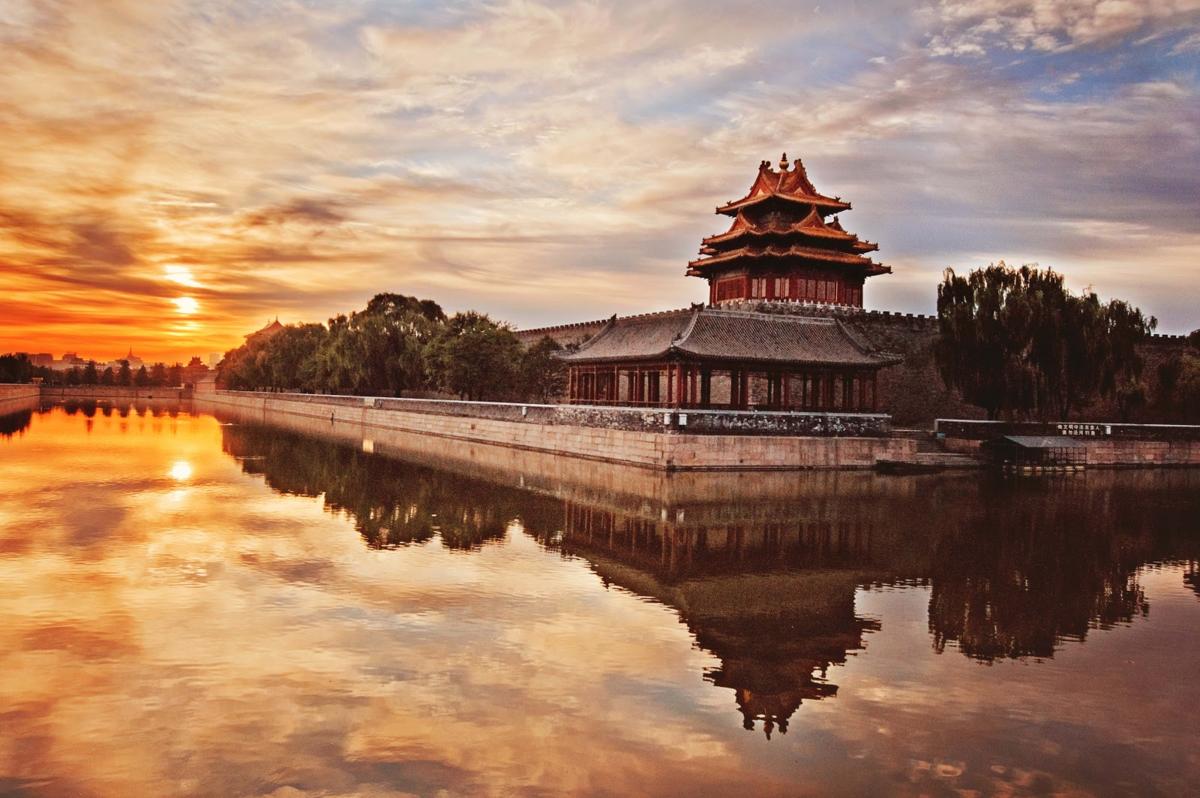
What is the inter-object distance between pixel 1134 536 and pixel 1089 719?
40.1 ft

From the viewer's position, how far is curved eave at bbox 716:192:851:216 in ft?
141

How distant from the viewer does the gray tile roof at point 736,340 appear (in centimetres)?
3045

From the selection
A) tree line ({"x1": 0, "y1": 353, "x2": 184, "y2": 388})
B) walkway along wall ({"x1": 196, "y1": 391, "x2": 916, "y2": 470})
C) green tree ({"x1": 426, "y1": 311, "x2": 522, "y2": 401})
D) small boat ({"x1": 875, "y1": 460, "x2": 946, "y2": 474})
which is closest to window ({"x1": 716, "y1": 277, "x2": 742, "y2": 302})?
green tree ({"x1": 426, "y1": 311, "x2": 522, "y2": 401})

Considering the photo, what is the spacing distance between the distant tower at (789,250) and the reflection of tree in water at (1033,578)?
22681 millimetres

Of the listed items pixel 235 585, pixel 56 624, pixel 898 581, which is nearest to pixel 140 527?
pixel 235 585

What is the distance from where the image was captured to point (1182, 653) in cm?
959

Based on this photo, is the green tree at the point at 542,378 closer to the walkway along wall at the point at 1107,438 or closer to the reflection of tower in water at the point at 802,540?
the reflection of tower in water at the point at 802,540

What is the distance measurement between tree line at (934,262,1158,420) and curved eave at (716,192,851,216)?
936cm

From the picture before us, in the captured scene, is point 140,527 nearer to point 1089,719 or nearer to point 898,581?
point 898,581

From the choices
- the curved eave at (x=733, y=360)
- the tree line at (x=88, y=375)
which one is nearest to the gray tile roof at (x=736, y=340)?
the curved eave at (x=733, y=360)

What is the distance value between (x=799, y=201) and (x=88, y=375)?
106m

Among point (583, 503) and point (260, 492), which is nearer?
point (583, 503)

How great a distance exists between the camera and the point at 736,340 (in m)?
31.4

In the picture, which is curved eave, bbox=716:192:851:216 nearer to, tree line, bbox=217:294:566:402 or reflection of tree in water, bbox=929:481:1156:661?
tree line, bbox=217:294:566:402
